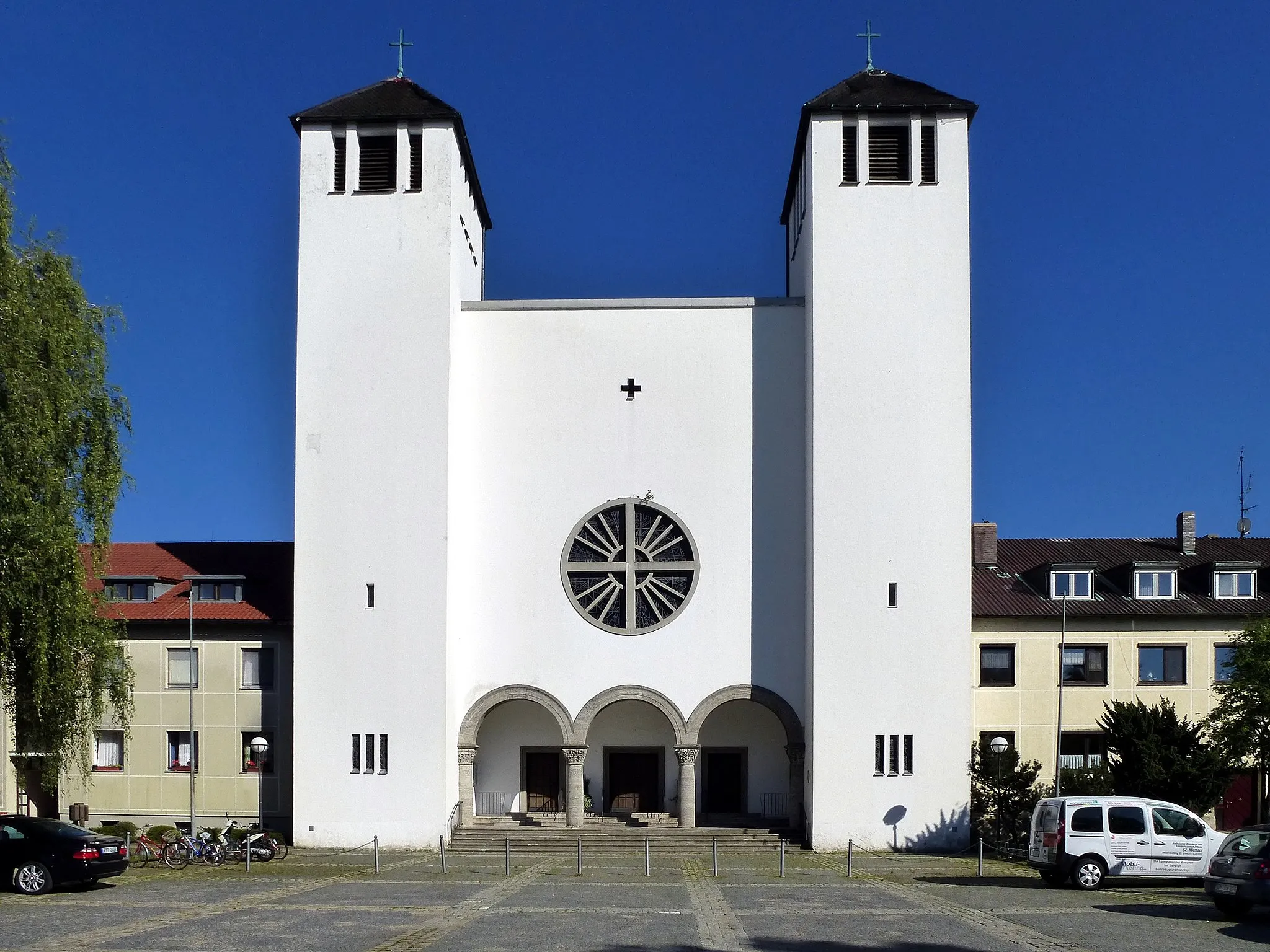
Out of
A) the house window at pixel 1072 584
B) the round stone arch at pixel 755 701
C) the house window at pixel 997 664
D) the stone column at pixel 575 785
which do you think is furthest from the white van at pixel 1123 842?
the house window at pixel 1072 584

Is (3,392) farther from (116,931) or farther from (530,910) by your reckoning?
(530,910)

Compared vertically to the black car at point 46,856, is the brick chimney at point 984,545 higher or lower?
higher

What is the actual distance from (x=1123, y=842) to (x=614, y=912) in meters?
9.30

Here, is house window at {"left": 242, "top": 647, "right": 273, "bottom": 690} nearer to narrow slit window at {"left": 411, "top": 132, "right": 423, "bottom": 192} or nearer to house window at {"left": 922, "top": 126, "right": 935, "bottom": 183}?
narrow slit window at {"left": 411, "top": 132, "right": 423, "bottom": 192}

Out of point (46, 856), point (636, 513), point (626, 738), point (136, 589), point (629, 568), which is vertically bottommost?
point (626, 738)

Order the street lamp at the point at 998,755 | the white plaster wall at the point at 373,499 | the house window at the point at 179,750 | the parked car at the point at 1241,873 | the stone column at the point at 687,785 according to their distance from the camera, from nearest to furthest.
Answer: the parked car at the point at 1241,873 < the street lamp at the point at 998,755 < the white plaster wall at the point at 373,499 < the stone column at the point at 687,785 < the house window at the point at 179,750

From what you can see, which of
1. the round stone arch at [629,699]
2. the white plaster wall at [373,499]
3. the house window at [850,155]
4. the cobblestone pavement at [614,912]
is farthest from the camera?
the house window at [850,155]

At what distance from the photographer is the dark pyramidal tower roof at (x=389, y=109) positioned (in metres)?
32.5

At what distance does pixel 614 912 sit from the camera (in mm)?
18641

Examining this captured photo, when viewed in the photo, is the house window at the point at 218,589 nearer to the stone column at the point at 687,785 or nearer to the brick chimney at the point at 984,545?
the stone column at the point at 687,785

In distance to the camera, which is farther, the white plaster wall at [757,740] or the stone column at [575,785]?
the white plaster wall at [757,740]

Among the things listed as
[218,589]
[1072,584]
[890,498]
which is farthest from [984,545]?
[218,589]

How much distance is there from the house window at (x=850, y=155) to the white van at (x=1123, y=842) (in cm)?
1614

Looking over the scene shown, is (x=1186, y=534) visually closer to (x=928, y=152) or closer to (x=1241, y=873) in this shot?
(x=928, y=152)
